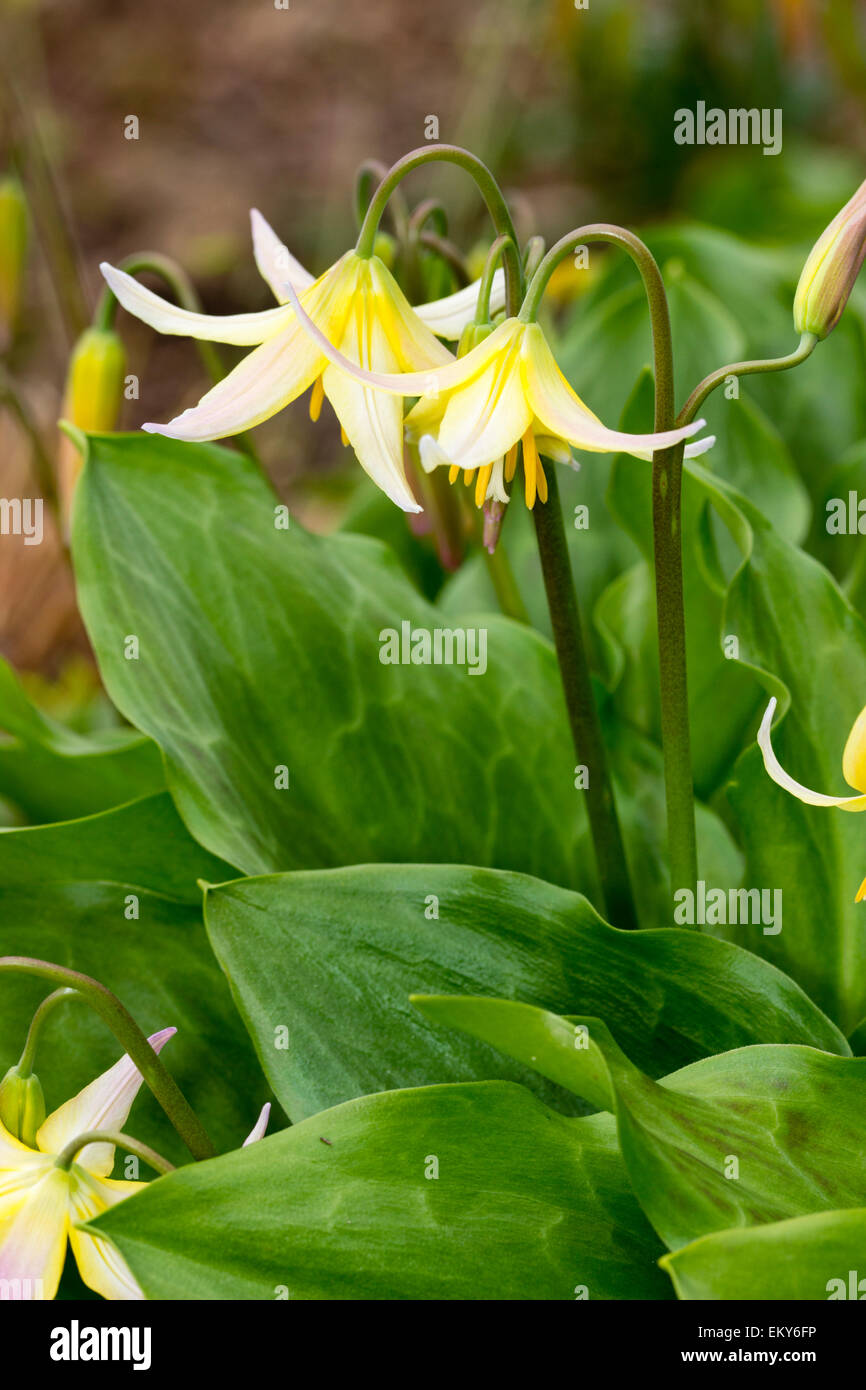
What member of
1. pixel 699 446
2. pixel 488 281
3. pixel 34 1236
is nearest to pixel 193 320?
pixel 488 281

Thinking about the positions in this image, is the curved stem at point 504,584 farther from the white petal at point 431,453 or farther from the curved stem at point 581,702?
the white petal at point 431,453

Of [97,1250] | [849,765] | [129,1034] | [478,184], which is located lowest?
[97,1250]

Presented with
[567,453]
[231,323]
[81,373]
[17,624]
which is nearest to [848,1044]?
[567,453]

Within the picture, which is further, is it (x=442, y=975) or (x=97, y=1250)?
(x=442, y=975)

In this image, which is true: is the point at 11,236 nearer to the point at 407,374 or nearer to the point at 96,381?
the point at 96,381

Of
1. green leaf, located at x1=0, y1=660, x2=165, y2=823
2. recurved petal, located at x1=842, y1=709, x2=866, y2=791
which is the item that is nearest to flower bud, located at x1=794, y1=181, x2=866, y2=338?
recurved petal, located at x1=842, y1=709, x2=866, y2=791

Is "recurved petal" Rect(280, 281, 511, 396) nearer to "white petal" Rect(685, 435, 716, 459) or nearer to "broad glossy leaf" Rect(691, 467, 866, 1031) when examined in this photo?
"white petal" Rect(685, 435, 716, 459)
